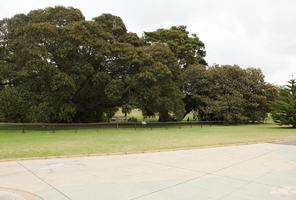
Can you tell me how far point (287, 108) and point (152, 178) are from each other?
24.2 m

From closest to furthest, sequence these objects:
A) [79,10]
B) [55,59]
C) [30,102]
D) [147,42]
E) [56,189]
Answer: [56,189] < [30,102] < [55,59] < [79,10] < [147,42]

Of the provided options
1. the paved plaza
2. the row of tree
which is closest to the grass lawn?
the paved plaza

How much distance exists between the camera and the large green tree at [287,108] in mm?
25266

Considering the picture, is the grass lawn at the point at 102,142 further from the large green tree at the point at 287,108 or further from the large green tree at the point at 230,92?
the large green tree at the point at 230,92

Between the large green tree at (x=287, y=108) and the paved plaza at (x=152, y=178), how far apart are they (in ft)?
64.5

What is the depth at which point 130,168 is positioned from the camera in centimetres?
659

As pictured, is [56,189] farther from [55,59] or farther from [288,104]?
[288,104]

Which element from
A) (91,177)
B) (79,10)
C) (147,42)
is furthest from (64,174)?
(147,42)

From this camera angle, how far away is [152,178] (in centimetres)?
557

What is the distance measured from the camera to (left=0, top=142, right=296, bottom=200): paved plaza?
4.45m

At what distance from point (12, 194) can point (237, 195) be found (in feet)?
13.3

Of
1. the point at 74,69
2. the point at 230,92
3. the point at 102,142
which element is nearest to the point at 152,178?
the point at 102,142

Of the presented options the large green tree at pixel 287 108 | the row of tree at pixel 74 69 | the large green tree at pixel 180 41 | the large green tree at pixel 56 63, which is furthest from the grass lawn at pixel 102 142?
the large green tree at pixel 180 41

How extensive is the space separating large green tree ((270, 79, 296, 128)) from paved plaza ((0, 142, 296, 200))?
64.5ft
